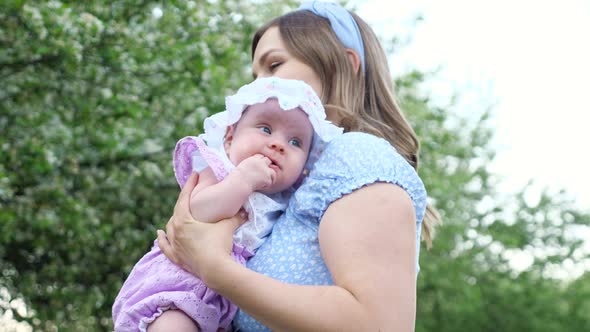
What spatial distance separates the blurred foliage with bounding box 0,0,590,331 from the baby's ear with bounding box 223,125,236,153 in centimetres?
460

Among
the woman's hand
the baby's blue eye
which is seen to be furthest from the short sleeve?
the woman's hand

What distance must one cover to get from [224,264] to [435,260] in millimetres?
13278

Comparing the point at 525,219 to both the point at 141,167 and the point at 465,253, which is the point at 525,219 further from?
the point at 141,167

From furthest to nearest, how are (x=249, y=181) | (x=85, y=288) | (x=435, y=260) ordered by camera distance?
(x=435, y=260)
(x=85, y=288)
(x=249, y=181)

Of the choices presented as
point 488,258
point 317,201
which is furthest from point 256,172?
point 488,258

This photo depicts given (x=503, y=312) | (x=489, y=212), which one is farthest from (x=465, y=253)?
(x=503, y=312)

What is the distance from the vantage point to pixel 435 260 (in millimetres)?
14906

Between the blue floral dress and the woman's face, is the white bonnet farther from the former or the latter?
the woman's face

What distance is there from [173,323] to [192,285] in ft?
0.38

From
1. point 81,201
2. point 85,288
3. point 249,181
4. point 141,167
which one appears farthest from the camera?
point 85,288

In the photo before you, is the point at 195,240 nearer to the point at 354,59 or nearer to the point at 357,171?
the point at 357,171

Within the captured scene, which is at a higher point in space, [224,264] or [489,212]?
[224,264]

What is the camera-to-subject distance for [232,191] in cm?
216

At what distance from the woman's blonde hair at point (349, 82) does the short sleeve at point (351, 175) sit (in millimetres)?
354
